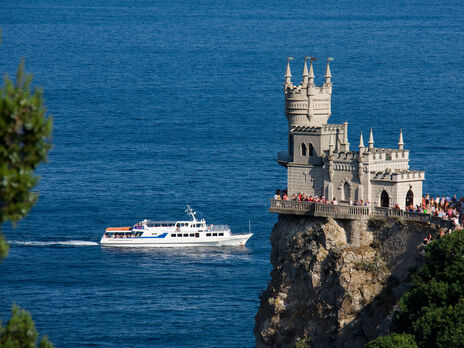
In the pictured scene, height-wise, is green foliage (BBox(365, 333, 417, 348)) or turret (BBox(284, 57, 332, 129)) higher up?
turret (BBox(284, 57, 332, 129))

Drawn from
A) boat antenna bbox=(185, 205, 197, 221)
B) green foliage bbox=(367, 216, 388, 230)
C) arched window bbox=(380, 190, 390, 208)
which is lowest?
green foliage bbox=(367, 216, 388, 230)

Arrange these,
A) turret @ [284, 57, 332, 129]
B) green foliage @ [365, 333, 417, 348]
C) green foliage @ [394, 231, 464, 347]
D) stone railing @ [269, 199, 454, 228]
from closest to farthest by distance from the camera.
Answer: green foliage @ [365, 333, 417, 348]
green foliage @ [394, 231, 464, 347]
stone railing @ [269, 199, 454, 228]
turret @ [284, 57, 332, 129]

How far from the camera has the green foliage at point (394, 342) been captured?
8394 centimetres

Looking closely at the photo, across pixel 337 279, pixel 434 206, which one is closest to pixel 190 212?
pixel 337 279

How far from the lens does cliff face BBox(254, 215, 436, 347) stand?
310 ft

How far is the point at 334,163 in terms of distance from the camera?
101 metres

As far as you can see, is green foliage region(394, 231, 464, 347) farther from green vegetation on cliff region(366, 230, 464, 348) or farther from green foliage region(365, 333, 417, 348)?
green foliage region(365, 333, 417, 348)

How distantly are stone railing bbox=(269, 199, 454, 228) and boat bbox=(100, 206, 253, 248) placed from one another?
69891 mm

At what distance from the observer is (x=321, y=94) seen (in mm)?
104375

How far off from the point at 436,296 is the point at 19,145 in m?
49.6

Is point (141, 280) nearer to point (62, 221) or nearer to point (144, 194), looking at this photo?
point (62, 221)

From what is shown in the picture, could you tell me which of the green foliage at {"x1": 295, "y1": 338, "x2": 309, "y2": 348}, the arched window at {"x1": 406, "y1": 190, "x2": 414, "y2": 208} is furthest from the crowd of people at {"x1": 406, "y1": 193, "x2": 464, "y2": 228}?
the green foliage at {"x1": 295, "y1": 338, "x2": 309, "y2": 348}

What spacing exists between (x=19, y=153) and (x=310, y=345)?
5772cm

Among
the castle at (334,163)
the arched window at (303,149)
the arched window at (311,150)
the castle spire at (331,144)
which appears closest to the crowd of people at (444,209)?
the castle at (334,163)
